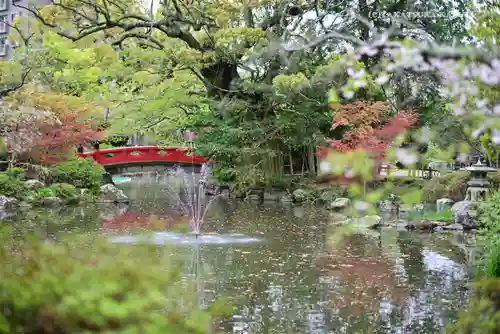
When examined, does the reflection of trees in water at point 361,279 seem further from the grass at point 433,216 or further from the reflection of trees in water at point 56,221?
the reflection of trees in water at point 56,221

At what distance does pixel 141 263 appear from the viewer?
228 centimetres

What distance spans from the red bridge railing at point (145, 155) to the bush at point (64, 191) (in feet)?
24.9

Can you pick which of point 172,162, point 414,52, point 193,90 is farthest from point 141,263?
point 172,162

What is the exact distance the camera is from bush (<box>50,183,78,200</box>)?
1530 centimetres

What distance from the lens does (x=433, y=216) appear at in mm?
12461

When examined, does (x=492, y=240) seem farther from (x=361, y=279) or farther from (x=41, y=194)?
(x=41, y=194)

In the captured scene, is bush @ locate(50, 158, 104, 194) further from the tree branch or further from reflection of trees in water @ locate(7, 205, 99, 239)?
the tree branch

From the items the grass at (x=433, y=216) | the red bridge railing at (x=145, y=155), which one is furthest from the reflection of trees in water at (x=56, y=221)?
the red bridge railing at (x=145, y=155)

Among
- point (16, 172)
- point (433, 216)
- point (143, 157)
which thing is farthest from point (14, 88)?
point (143, 157)

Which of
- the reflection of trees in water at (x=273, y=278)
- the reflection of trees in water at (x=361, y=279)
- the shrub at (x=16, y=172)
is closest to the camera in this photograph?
the reflection of trees in water at (x=273, y=278)

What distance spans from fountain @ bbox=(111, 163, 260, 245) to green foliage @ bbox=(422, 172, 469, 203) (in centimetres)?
525

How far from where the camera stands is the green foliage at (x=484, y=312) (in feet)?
10.3

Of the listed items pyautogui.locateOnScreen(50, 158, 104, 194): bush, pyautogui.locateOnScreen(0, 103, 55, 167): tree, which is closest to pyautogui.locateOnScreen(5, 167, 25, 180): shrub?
pyautogui.locateOnScreen(0, 103, 55, 167): tree

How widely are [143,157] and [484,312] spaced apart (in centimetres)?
2246
